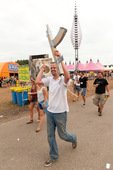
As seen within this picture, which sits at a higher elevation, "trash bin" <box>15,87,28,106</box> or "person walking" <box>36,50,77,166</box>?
"person walking" <box>36,50,77,166</box>

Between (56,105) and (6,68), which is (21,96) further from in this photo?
(6,68)

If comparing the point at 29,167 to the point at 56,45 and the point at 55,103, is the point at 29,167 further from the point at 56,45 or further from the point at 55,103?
the point at 56,45

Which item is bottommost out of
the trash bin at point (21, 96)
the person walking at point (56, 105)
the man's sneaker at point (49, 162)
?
the man's sneaker at point (49, 162)

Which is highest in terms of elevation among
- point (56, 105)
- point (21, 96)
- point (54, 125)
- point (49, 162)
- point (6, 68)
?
point (6, 68)

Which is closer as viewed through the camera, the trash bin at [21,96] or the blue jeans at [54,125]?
the blue jeans at [54,125]

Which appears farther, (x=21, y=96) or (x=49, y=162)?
(x=21, y=96)

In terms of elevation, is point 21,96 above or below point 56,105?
below

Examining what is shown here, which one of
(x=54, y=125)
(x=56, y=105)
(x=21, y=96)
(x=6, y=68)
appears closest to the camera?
(x=56, y=105)

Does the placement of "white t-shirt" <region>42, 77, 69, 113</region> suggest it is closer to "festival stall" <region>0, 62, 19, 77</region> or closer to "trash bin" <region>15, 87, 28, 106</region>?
"trash bin" <region>15, 87, 28, 106</region>

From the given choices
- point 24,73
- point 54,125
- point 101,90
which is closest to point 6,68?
point 24,73

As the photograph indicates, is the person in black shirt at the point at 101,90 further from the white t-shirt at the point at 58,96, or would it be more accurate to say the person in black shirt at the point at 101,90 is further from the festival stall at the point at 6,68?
the festival stall at the point at 6,68

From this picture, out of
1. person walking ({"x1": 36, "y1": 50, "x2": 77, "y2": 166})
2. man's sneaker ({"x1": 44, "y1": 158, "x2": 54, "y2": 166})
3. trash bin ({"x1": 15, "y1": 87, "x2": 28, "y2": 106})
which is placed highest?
person walking ({"x1": 36, "y1": 50, "x2": 77, "y2": 166})

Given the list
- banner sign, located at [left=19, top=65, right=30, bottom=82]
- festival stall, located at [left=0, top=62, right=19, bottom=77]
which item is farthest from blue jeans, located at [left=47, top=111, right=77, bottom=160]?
festival stall, located at [left=0, top=62, right=19, bottom=77]

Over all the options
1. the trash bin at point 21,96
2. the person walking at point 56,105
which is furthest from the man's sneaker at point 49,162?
the trash bin at point 21,96
